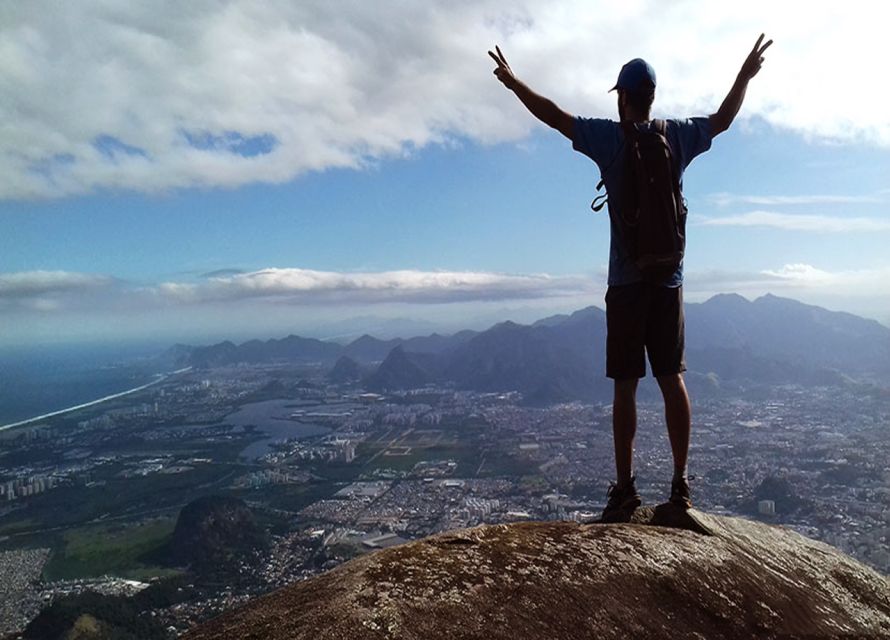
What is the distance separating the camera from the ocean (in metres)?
103

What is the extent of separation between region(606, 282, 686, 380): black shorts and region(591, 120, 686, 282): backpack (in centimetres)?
26

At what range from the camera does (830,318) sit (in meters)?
122

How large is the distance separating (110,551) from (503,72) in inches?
1747

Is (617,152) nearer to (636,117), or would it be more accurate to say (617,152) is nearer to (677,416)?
(636,117)

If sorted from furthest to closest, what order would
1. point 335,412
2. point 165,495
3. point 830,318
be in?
point 830,318 < point 335,412 < point 165,495

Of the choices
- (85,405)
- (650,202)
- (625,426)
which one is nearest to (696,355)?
(85,405)

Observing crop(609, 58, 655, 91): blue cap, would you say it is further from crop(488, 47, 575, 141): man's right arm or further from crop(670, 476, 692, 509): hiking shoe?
crop(670, 476, 692, 509): hiking shoe

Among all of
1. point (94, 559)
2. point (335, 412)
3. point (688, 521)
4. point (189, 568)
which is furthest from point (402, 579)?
point (335, 412)

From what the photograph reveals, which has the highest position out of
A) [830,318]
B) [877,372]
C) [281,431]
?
[830,318]

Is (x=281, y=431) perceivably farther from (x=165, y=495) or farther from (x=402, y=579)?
(x=402, y=579)

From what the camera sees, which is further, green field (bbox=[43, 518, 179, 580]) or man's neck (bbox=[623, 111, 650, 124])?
green field (bbox=[43, 518, 179, 580])

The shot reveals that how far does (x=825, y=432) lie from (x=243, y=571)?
55.2 m

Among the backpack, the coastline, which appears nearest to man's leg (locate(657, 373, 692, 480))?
the backpack

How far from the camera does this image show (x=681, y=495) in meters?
4.59
